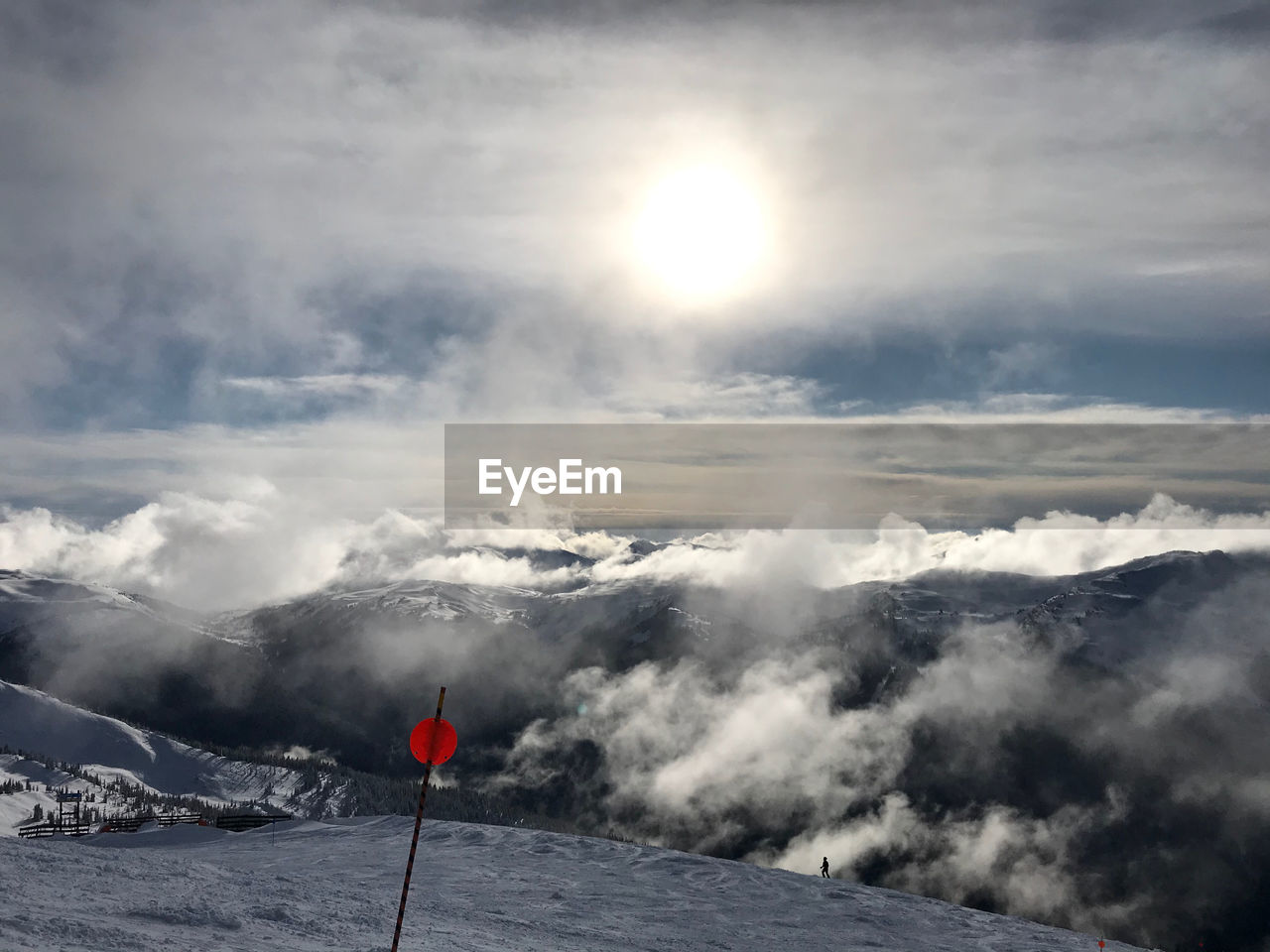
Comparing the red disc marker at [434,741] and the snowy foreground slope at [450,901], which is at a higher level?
the red disc marker at [434,741]

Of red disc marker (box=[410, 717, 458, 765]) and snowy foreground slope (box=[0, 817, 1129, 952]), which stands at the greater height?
red disc marker (box=[410, 717, 458, 765])

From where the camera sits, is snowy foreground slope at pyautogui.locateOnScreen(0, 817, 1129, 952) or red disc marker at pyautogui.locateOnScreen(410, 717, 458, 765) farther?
snowy foreground slope at pyautogui.locateOnScreen(0, 817, 1129, 952)

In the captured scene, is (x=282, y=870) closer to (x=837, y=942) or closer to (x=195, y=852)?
(x=195, y=852)

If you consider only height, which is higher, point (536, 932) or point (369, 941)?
point (369, 941)

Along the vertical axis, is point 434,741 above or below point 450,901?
above

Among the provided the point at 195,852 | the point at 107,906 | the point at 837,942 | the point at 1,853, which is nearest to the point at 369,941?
the point at 107,906

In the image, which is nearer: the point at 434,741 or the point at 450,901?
the point at 434,741

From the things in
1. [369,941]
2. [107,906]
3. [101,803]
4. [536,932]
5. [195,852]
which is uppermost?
[107,906]

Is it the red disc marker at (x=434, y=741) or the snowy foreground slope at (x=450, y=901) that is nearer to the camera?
the red disc marker at (x=434, y=741)
